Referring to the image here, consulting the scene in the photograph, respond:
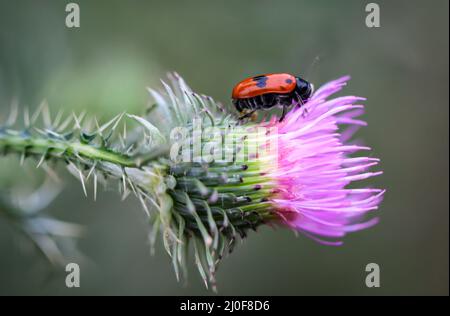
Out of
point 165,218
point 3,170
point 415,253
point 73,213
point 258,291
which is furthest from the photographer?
point 415,253

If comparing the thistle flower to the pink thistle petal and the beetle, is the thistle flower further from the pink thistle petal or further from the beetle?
the beetle

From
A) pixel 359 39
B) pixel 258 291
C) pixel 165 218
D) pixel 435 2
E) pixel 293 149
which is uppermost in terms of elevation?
pixel 435 2

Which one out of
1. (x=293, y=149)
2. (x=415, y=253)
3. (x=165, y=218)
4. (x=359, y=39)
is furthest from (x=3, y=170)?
(x=415, y=253)

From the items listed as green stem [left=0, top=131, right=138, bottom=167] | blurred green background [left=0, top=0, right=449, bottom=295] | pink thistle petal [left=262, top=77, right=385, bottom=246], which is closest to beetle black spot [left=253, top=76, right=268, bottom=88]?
pink thistle petal [left=262, top=77, right=385, bottom=246]

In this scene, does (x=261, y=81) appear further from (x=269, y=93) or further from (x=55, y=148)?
(x=55, y=148)

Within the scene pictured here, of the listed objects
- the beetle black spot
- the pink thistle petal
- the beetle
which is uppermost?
the beetle black spot

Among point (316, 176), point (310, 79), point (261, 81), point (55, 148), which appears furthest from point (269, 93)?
point (310, 79)

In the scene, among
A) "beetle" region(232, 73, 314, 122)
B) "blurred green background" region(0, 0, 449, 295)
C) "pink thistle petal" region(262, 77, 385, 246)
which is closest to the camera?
"pink thistle petal" region(262, 77, 385, 246)

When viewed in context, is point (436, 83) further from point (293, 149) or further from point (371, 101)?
point (293, 149)
